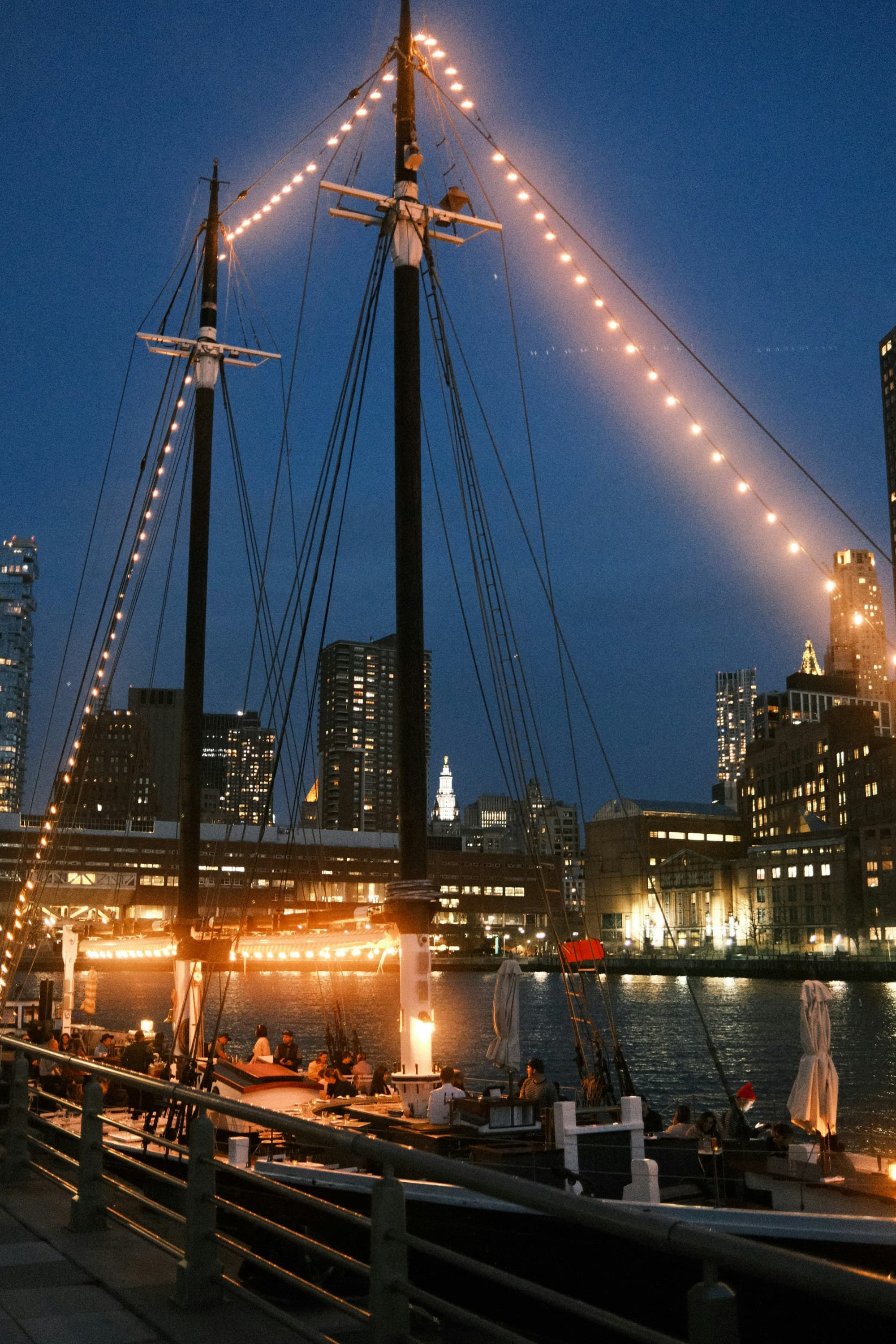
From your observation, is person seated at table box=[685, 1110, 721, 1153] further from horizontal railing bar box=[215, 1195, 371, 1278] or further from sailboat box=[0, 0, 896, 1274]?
horizontal railing bar box=[215, 1195, 371, 1278]

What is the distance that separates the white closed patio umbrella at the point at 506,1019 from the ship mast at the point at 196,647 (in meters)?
8.16

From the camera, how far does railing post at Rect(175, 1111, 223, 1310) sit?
21.3 feet

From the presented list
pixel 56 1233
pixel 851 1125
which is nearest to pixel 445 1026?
pixel 851 1125

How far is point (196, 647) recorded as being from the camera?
28109 millimetres

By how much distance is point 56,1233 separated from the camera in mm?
8359

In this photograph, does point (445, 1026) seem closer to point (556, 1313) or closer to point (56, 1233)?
point (556, 1313)

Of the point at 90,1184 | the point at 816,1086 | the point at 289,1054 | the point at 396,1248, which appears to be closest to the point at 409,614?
the point at 816,1086

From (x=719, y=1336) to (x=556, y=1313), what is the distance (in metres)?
10.9

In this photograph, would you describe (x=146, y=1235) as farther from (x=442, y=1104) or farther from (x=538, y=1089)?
Result: (x=538, y=1089)

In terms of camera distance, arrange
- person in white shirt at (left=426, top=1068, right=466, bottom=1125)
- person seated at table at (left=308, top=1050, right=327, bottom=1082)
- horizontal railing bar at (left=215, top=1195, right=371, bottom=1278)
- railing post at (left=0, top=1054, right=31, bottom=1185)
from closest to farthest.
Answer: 1. horizontal railing bar at (left=215, top=1195, right=371, bottom=1278)
2. railing post at (left=0, top=1054, right=31, bottom=1185)
3. person in white shirt at (left=426, top=1068, right=466, bottom=1125)
4. person seated at table at (left=308, top=1050, right=327, bottom=1082)

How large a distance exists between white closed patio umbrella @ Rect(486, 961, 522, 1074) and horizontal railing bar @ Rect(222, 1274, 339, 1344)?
12.3 m

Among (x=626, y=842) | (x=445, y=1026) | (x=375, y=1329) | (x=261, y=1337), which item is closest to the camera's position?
(x=375, y=1329)

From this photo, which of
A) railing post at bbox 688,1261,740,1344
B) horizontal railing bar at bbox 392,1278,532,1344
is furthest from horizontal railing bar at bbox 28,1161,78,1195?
railing post at bbox 688,1261,740,1344

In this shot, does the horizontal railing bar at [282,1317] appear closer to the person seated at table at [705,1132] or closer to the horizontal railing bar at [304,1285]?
the horizontal railing bar at [304,1285]
